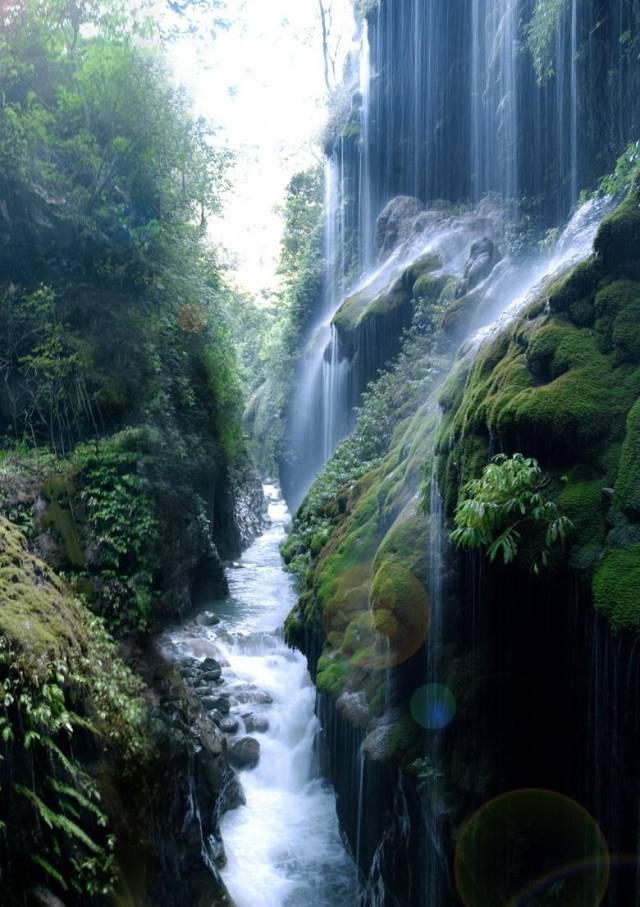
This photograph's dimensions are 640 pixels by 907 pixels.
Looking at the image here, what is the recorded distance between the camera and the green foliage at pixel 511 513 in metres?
4.95

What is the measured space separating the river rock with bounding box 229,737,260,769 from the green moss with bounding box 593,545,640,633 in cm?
783

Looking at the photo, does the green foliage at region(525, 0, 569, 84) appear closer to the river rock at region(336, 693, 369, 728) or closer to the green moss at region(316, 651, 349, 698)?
the green moss at region(316, 651, 349, 698)

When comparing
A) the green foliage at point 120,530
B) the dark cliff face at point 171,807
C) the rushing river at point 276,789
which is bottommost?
the rushing river at point 276,789

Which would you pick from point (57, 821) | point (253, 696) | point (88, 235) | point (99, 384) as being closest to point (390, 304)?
point (88, 235)

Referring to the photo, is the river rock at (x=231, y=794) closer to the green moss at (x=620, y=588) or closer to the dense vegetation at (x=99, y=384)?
the dense vegetation at (x=99, y=384)

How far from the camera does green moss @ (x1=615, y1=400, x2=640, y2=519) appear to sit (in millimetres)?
4547

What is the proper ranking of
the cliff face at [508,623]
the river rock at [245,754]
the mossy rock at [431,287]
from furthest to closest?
the mossy rock at [431,287]
the river rock at [245,754]
the cliff face at [508,623]

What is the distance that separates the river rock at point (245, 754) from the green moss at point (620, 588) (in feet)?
25.7

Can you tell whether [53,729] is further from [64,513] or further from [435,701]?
[64,513]

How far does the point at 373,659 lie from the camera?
7230 mm

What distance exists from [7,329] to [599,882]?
11174mm

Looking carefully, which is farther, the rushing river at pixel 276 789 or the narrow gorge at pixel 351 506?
the rushing river at pixel 276 789

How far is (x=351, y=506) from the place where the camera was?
10961 millimetres

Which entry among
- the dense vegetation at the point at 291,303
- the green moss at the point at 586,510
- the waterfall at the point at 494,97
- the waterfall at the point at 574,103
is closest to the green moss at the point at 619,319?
the green moss at the point at 586,510
